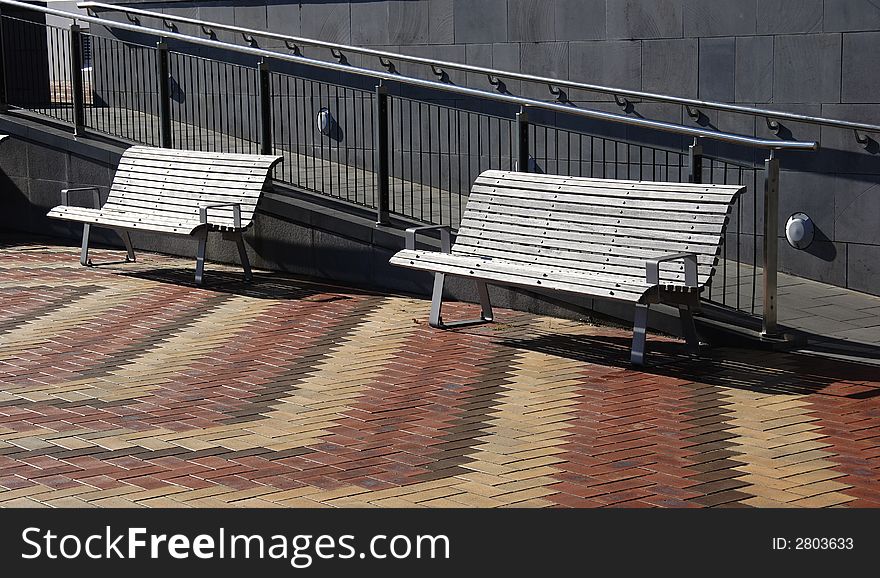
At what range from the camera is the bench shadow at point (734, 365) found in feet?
25.0

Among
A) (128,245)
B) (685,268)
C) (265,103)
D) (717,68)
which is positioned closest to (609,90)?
(717,68)

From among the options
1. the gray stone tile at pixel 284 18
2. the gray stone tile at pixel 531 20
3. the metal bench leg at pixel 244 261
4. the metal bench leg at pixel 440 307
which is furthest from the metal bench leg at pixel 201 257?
the gray stone tile at pixel 284 18

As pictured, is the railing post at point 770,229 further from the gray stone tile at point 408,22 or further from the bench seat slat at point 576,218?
the gray stone tile at point 408,22

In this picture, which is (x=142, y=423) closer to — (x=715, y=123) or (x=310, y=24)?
(x=715, y=123)

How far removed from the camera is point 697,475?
600 cm

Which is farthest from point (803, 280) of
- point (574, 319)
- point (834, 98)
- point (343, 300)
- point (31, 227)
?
point (31, 227)

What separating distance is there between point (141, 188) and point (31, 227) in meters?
2.58

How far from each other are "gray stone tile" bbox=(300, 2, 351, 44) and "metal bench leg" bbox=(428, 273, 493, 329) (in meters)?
5.18

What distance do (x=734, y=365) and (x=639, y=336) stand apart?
59 cm

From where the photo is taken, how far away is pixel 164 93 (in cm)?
1242

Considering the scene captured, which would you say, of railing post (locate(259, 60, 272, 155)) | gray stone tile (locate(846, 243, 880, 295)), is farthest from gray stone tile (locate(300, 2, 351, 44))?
gray stone tile (locate(846, 243, 880, 295))

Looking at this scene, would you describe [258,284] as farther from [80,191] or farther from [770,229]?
[770,229]

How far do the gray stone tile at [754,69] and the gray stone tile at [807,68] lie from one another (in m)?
0.06

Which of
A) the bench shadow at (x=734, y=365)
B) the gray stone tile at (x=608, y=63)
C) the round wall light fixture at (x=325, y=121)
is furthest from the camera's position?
the round wall light fixture at (x=325, y=121)
